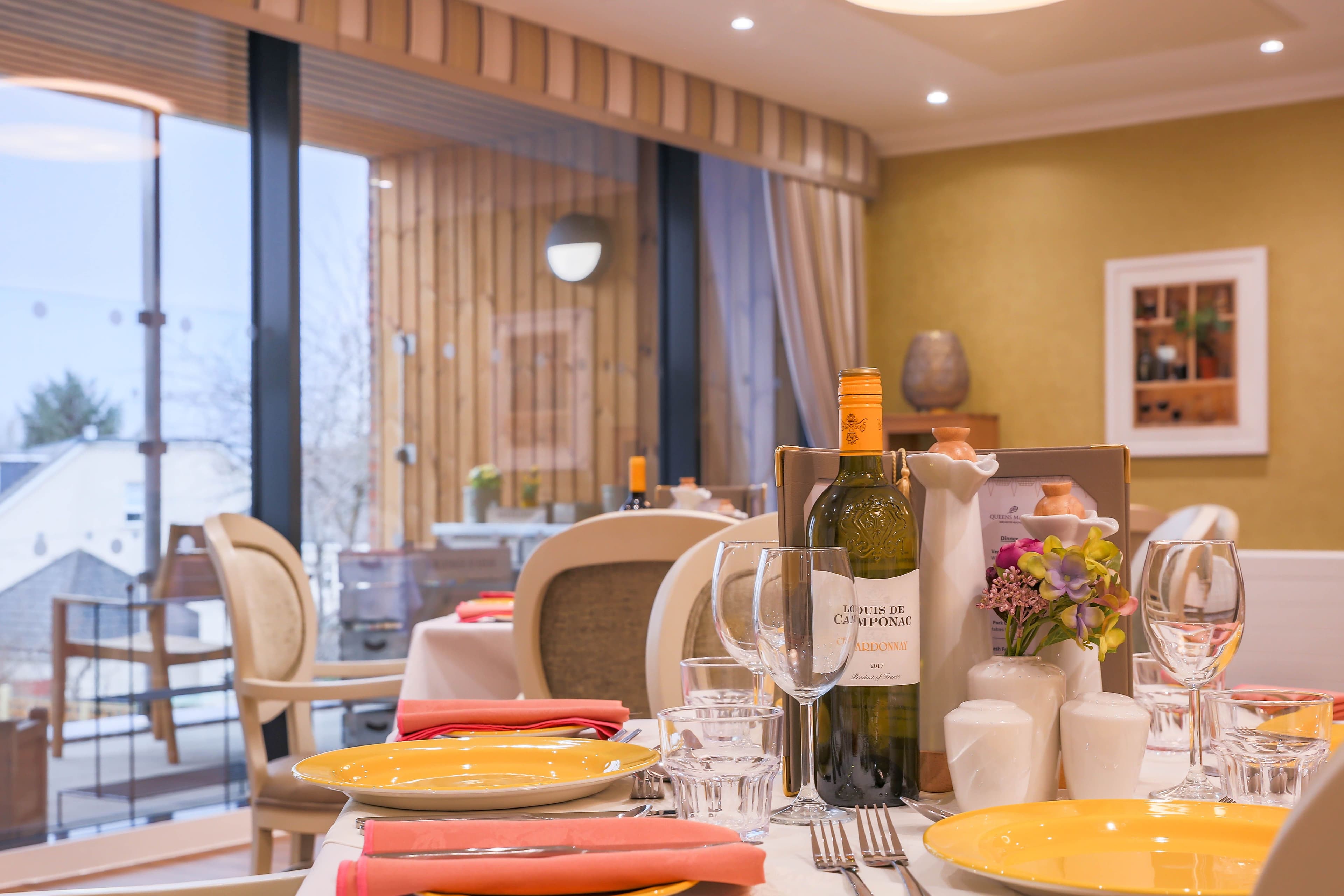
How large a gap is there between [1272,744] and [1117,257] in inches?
214

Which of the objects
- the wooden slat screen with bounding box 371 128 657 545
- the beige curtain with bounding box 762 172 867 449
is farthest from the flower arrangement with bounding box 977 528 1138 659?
the beige curtain with bounding box 762 172 867 449

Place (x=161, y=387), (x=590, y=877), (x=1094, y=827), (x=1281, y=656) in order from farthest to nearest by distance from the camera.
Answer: (x=161, y=387) < (x=1281, y=656) < (x=1094, y=827) < (x=590, y=877)

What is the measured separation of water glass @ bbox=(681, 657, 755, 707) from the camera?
1.07m

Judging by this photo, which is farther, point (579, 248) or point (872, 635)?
point (579, 248)

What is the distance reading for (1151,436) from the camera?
19.1 feet

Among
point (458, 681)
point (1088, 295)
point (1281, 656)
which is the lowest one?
point (458, 681)

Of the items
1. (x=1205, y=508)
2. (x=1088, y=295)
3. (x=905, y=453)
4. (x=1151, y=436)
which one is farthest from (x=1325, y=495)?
(x=905, y=453)

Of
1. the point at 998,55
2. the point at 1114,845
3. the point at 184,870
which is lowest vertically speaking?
the point at 184,870

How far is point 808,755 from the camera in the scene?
3.15 ft

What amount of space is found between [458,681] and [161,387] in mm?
1609

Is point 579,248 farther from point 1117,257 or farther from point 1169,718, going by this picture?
point 1169,718

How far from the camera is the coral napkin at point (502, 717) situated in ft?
3.77

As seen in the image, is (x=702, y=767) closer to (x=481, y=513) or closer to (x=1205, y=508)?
(x=1205, y=508)

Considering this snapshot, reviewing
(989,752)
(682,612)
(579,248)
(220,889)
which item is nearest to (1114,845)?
(989,752)
